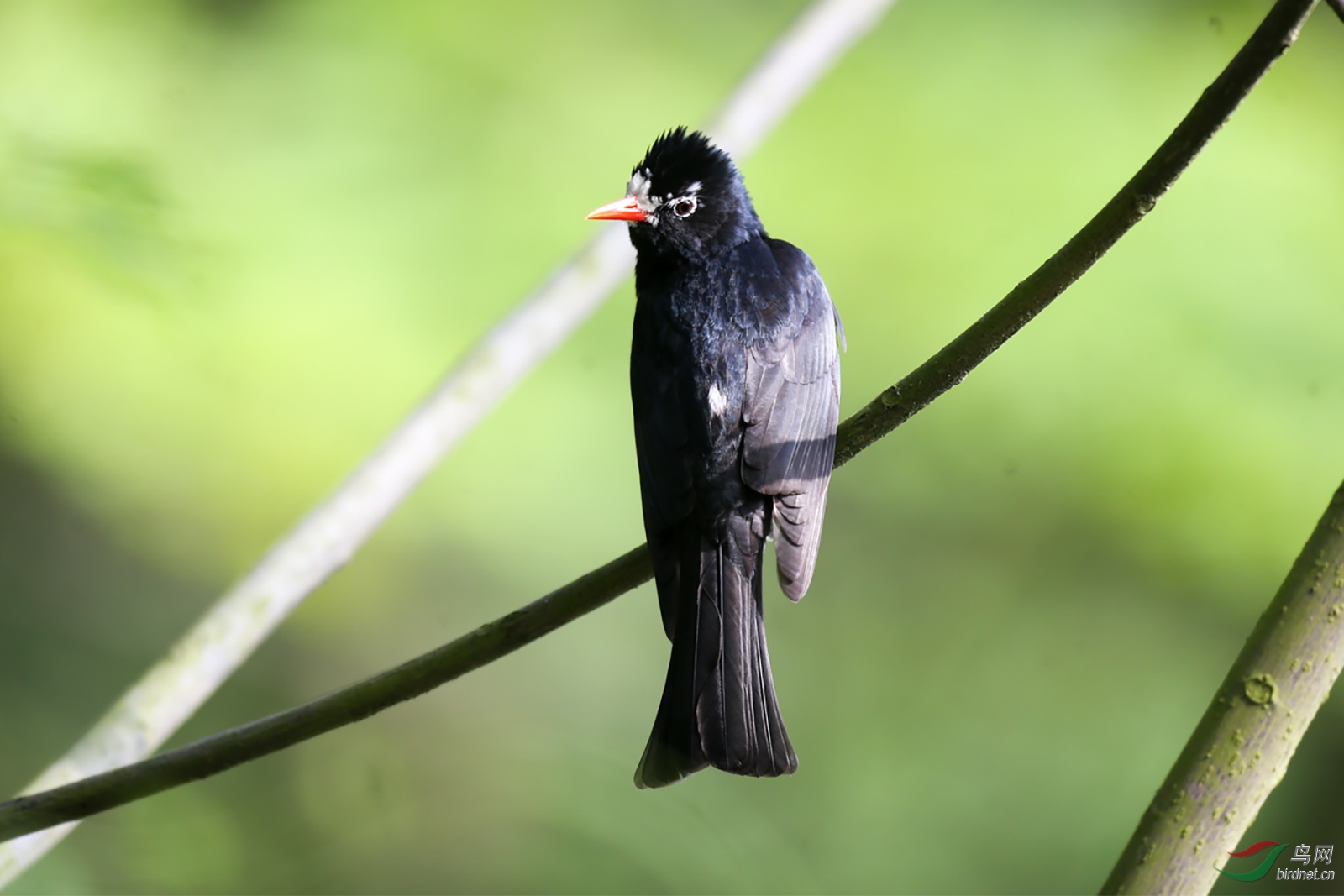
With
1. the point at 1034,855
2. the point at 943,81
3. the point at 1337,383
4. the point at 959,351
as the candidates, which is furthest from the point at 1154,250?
the point at 959,351

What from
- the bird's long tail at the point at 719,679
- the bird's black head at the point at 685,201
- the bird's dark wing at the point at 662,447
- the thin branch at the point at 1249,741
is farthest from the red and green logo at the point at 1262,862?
the bird's black head at the point at 685,201

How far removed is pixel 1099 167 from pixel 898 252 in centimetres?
87

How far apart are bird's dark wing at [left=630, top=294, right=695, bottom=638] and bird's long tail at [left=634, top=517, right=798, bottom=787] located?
1.3 inches

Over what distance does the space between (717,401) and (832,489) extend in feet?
7.00

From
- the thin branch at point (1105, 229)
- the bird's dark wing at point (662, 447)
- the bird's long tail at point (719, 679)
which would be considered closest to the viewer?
the thin branch at point (1105, 229)

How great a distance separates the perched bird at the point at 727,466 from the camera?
169 cm

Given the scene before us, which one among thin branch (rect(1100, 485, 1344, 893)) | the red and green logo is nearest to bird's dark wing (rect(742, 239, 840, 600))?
thin branch (rect(1100, 485, 1344, 893))

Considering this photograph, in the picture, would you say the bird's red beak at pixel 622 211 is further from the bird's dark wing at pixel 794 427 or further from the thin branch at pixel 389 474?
the bird's dark wing at pixel 794 427

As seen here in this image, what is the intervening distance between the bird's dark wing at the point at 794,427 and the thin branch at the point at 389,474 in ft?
2.17

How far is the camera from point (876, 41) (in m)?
4.30

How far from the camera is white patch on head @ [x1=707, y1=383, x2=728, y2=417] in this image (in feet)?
6.18

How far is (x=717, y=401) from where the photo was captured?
1893 millimetres

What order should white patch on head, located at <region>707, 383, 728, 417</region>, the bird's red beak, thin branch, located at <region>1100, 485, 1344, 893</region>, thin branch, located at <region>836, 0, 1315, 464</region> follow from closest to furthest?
thin branch, located at <region>836, 0, 1315, 464</region> → thin branch, located at <region>1100, 485, 1344, 893</region> → white patch on head, located at <region>707, 383, 728, 417</region> → the bird's red beak

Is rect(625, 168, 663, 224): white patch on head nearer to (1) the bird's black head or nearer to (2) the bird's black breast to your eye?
(1) the bird's black head
